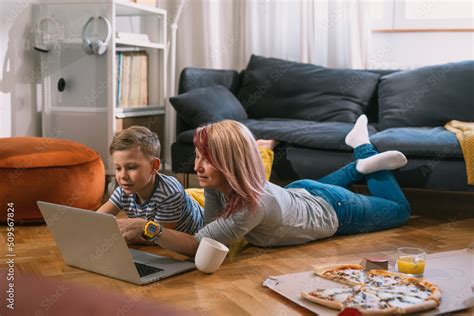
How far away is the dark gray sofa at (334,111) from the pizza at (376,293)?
1.14m

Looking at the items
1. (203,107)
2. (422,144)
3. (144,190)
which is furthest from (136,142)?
(422,144)

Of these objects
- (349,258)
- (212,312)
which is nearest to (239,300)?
(212,312)

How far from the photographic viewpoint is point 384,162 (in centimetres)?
329

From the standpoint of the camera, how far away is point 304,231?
9.54 ft

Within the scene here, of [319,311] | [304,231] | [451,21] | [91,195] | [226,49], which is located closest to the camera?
[319,311]

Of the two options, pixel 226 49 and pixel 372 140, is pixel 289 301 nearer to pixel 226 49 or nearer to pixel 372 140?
pixel 372 140

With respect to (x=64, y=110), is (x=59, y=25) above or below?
above

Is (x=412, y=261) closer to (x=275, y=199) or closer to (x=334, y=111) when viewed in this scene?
(x=275, y=199)

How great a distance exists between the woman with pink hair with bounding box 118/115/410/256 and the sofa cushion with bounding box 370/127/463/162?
10 centimetres

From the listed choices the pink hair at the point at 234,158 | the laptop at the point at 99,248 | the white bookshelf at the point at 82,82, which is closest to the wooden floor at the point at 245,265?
the laptop at the point at 99,248

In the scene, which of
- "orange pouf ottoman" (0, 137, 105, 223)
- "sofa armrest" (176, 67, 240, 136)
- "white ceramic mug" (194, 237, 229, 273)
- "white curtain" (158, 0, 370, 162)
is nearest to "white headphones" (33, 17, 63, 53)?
"sofa armrest" (176, 67, 240, 136)

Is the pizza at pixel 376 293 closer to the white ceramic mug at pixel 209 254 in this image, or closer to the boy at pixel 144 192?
the white ceramic mug at pixel 209 254

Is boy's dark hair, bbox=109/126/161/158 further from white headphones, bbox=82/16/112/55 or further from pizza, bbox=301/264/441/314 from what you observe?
white headphones, bbox=82/16/112/55

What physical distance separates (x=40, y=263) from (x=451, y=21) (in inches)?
118
